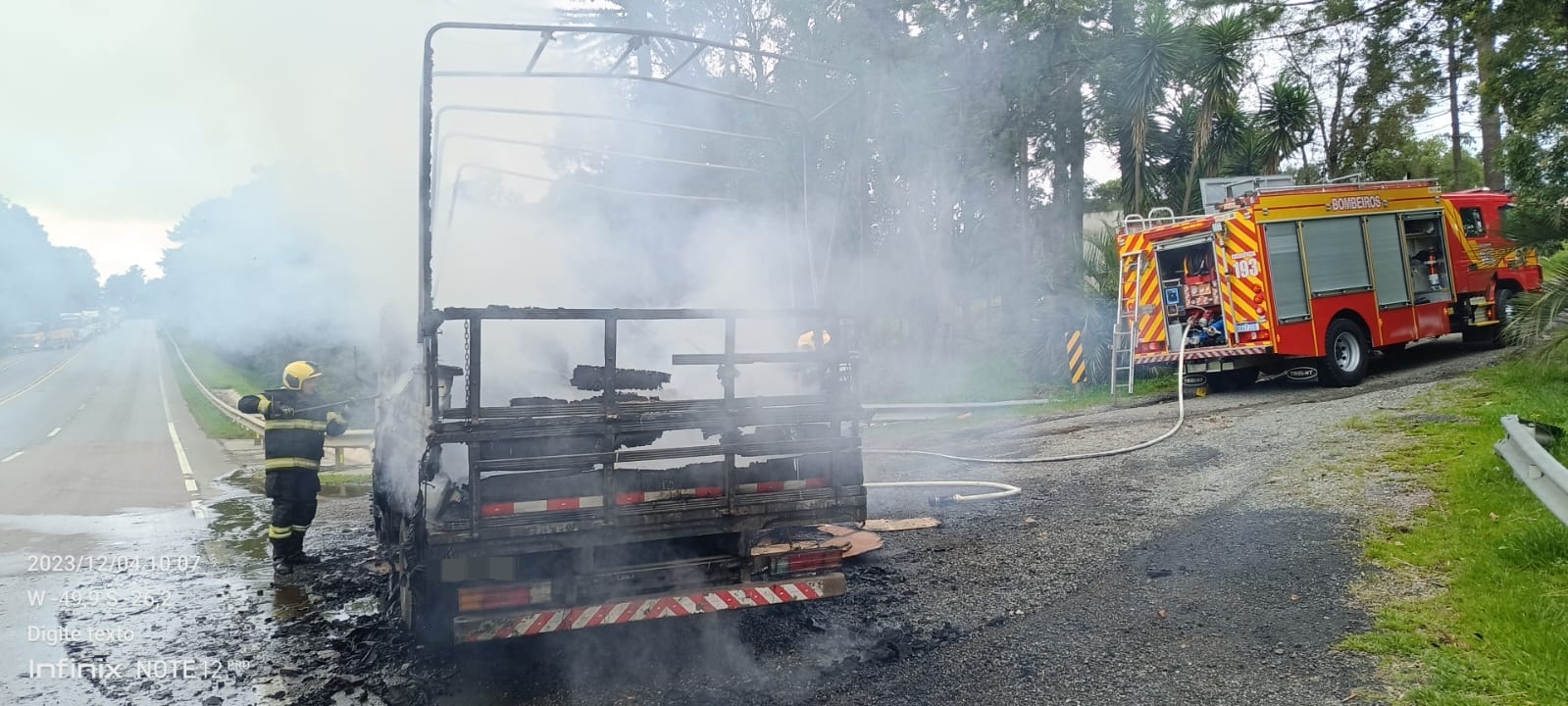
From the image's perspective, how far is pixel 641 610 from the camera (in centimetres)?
355

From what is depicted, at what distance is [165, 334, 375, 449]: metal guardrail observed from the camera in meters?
10.8

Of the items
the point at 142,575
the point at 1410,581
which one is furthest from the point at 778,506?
the point at 142,575

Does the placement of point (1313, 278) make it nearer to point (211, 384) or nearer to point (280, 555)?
point (280, 555)

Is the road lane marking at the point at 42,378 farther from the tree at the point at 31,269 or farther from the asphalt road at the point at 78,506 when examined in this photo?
the tree at the point at 31,269

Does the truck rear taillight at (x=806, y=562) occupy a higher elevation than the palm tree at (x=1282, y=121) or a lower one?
lower

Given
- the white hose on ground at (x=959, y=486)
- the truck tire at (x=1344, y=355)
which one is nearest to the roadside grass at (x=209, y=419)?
the white hose on ground at (x=959, y=486)

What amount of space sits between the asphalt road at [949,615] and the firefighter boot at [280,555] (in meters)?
0.20

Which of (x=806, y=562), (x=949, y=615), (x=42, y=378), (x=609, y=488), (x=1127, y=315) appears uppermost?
(x=42, y=378)

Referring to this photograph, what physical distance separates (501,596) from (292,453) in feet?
10.3

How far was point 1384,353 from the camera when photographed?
1161cm

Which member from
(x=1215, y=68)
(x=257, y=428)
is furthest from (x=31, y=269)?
(x=1215, y=68)

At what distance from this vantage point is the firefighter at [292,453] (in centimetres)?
566

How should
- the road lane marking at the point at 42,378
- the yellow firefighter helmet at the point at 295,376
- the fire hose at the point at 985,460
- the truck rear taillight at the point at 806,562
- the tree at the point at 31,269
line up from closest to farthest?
the truck rear taillight at the point at 806,562
the yellow firefighter helmet at the point at 295,376
the fire hose at the point at 985,460
the tree at the point at 31,269
the road lane marking at the point at 42,378

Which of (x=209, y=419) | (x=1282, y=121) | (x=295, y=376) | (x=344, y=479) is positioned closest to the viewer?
(x=295, y=376)
